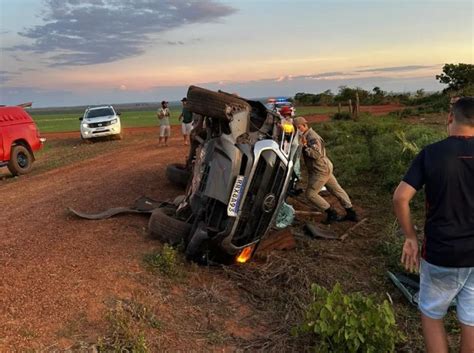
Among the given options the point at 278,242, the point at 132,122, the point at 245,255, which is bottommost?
the point at 132,122

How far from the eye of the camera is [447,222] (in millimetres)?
3352

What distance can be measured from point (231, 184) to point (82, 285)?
1.77 meters

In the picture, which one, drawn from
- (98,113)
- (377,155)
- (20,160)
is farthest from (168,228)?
(98,113)

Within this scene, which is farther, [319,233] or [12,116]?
[12,116]

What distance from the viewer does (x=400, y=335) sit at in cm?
395

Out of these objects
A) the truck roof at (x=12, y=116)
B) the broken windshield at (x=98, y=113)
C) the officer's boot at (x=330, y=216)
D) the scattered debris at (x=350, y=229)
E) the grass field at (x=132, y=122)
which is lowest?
the grass field at (x=132, y=122)

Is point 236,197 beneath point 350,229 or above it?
above

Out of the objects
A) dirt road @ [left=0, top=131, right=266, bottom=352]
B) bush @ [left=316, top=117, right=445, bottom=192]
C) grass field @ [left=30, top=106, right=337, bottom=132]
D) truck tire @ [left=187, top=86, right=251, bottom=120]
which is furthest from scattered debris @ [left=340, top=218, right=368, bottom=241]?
grass field @ [left=30, top=106, right=337, bottom=132]

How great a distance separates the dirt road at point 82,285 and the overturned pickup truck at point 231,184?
0.33 meters

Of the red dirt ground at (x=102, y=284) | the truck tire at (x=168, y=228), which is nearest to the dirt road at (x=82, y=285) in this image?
the red dirt ground at (x=102, y=284)

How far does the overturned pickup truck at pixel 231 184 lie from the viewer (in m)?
5.14

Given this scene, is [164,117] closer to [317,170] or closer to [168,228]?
[317,170]

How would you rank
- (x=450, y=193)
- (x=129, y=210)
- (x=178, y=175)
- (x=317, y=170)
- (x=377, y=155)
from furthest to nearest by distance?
1. (x=377, y=155)
2. (x=178, y=175)
3. (x=317, y=170)
4. (x=129, y=210)
5. (x=450, y=193)

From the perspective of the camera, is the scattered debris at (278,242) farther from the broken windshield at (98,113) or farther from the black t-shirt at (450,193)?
the broken windshield at (98,113)
